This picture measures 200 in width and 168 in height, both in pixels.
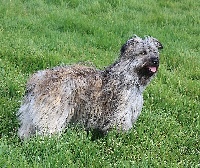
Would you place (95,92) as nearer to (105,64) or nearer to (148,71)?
(148,71)

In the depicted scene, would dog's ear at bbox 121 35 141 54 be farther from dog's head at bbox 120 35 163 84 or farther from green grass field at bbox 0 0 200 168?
green grass field at bbox 0 0 200 168

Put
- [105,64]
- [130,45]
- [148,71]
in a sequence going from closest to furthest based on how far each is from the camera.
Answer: [148,71] < [130,45] < [105,64]

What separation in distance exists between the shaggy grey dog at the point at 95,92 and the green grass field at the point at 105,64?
0.75 feet

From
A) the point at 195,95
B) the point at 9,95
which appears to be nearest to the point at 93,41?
the point at 195,95

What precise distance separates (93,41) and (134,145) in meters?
5.50

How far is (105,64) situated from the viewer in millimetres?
10484

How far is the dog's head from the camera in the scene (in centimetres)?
696

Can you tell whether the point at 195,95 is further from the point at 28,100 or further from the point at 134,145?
the point at 28,100

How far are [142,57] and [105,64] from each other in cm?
348

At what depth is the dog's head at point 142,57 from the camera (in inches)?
274

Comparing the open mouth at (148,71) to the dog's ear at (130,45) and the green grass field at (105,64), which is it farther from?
the green grass field at (105,64)

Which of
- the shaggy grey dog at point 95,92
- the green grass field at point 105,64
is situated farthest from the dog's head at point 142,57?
the green grass field at point 105,64

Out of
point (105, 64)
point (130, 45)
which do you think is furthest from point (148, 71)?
point (105, 64)

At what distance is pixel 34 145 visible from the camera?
244 inches
